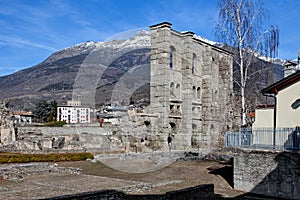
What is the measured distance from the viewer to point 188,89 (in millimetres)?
37844

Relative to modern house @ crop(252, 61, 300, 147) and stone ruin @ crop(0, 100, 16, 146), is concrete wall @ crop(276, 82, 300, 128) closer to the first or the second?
modern house @ crop(252, 61, 300, 147)

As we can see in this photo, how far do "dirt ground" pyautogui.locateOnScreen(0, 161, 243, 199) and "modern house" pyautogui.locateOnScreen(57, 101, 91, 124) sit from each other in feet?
131

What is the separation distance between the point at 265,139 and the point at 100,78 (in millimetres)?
34163

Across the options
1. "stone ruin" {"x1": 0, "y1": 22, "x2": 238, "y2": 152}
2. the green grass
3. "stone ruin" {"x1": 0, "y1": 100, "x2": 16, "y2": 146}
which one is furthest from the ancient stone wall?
"stone ruin" {"x1": 0, "y1": 100, "x2": 16, "y2": 146}

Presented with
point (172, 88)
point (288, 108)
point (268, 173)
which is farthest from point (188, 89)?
point (268, 173)

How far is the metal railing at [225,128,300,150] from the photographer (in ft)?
45.5

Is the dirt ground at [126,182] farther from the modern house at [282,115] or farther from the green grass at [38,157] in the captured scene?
the green grass at [38,157]

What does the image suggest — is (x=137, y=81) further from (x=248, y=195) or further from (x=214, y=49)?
(x=248, y=195)

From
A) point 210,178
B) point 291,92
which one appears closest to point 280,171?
point 291,92

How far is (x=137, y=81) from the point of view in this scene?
42.2m

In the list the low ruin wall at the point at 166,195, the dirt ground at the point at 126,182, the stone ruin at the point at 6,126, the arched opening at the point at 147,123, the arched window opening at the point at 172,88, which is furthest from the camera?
the arched window opening at the point at 172,88

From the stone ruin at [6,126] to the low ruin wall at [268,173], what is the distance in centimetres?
2694

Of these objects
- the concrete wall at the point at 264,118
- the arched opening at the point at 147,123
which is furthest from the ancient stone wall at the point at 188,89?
the concrete wall at the point at 264,118

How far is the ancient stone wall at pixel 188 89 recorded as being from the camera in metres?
35.0
